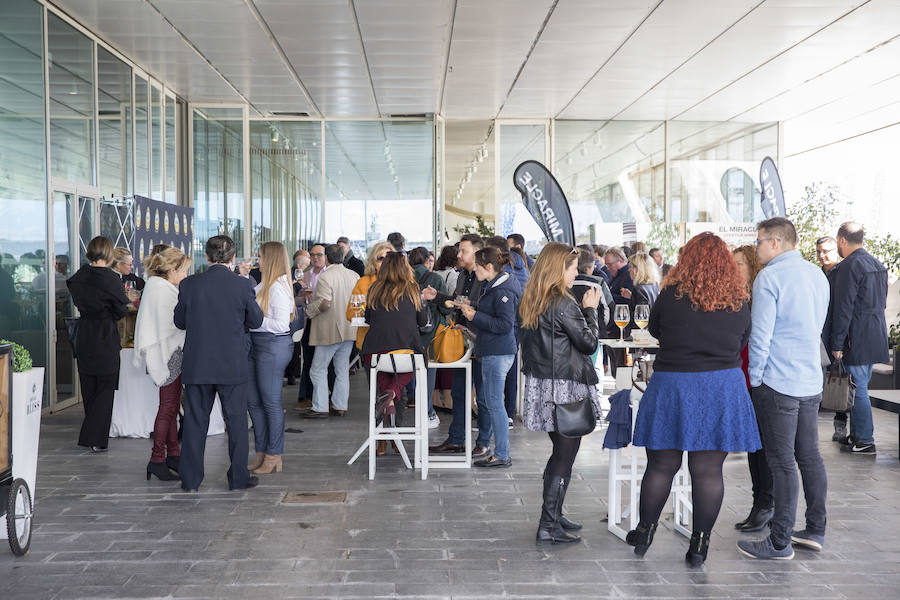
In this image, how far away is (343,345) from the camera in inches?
310

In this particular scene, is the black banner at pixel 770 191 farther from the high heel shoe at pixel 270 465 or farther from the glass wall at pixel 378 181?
the high heel shoe at pixel 270 465

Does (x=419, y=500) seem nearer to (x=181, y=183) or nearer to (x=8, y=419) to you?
(x=8, y=419)

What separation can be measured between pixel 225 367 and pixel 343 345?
9.64 ft

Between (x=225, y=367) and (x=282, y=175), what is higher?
(x=282, y=175)

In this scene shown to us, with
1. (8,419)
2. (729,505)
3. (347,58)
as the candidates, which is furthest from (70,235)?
(729,505)

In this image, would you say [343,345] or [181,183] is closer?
[343,345]

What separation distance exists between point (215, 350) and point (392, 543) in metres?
1.64

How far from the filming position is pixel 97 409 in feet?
20.6

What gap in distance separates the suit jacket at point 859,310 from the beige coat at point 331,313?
4.01 m

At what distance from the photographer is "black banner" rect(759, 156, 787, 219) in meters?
12.9

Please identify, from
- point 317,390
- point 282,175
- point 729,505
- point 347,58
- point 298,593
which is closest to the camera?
point 298,593

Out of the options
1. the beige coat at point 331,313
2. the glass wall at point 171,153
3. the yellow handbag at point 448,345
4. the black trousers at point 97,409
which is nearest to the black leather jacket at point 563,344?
the yellow handbag at point 448,345

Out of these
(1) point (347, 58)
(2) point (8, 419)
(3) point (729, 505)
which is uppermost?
(1) point (347, 58)

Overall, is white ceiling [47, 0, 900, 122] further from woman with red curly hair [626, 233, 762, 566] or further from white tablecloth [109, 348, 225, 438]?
woman with red curly hair [626, 233, 762, 566]
